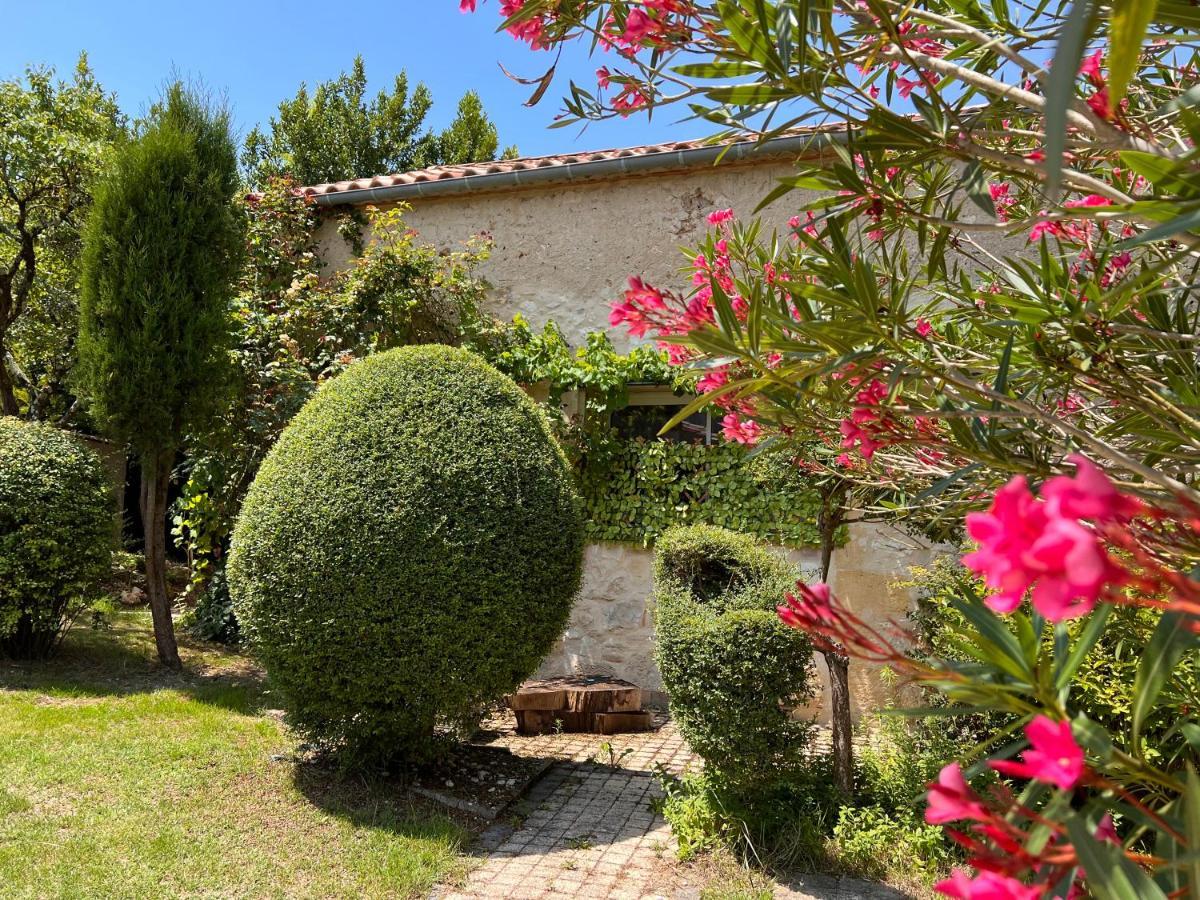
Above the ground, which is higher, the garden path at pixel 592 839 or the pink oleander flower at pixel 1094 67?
the pink oleander flower at pixel 1094 67

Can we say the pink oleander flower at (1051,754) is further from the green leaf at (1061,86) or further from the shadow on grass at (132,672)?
the shadow on grass at (132,672)

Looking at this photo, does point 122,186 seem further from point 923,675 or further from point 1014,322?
point 923,675

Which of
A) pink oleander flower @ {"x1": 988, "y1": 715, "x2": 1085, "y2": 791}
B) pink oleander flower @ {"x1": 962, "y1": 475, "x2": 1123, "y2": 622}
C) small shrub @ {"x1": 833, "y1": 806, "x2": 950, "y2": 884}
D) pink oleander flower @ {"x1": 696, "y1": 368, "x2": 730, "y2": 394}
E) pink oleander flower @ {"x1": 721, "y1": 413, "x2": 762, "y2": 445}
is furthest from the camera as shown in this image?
small shrub @ {"x1": 833, "y1": 806, "x2": 950, "y2": 884}

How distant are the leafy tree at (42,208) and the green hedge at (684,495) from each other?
5.77m

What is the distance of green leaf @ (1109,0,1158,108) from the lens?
30.2 inches

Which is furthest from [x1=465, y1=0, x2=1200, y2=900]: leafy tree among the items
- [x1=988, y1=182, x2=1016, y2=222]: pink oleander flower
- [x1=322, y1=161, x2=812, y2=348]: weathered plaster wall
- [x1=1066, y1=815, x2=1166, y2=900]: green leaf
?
[x1=322, y1=161, x2=812, y2=348]: weathered plaster wall

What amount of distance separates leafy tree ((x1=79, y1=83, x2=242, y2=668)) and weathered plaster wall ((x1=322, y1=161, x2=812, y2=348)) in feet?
6.61

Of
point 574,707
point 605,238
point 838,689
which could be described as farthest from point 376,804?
point 605,238

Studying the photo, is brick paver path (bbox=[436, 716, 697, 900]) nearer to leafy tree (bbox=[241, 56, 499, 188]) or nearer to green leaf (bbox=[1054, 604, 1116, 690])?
green leaf (bbox=[1054, 604, 1116, 690])

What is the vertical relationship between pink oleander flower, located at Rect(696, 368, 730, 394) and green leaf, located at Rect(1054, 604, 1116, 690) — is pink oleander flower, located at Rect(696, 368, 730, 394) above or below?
above

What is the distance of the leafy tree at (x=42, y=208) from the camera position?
8.88 metres

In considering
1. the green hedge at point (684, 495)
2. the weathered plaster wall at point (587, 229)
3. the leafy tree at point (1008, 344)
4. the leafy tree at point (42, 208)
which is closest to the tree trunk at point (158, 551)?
the leafy tree at point (42, 208)

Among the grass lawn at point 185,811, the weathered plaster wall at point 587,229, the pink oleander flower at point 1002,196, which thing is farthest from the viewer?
the weathered plaster wall at point 587,229

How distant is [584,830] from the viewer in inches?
173
